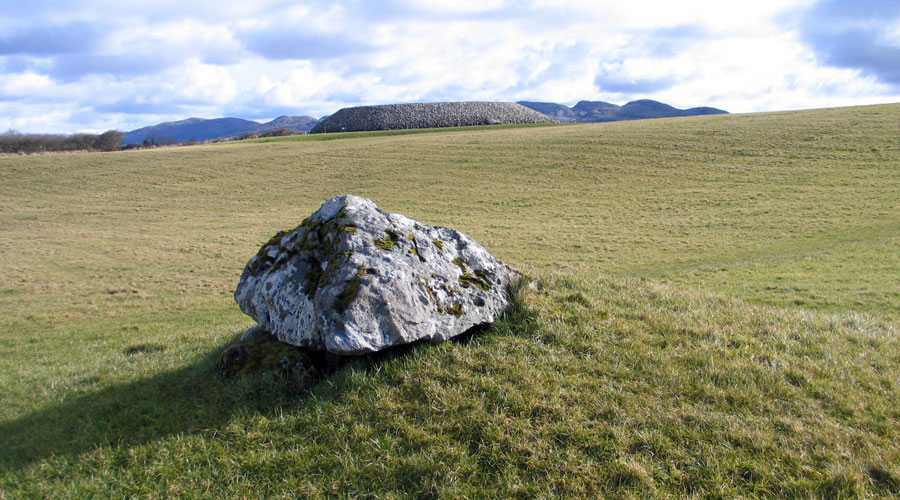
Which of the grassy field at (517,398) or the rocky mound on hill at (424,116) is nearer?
the grassy field at (517,398)

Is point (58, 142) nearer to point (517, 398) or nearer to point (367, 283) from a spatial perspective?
point (367, 283)

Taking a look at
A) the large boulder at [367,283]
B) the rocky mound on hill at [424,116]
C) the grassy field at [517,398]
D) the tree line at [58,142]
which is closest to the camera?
the grassy field at [517,398]

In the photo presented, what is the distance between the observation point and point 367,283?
6.05 meters

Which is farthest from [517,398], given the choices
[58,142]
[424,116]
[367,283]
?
[58,142]

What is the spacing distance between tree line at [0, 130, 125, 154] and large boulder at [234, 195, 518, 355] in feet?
266

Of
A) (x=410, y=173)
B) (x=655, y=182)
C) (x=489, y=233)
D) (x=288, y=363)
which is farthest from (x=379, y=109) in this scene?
(x=288, y=363)

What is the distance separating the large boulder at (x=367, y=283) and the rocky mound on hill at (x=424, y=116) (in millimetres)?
89160

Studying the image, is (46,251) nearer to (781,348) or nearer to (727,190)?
(781,348)

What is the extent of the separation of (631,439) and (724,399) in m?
1.28

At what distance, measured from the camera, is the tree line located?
7312 centimetres

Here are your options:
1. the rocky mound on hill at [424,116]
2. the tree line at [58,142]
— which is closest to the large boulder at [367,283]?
the tree line at [58,142]

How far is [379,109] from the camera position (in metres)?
103

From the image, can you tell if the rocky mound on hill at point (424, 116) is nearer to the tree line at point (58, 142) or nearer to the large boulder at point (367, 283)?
the tree line at point (58, 142)

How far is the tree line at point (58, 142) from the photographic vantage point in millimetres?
73125
